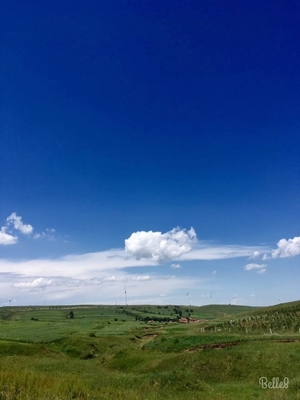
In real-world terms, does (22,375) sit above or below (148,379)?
above

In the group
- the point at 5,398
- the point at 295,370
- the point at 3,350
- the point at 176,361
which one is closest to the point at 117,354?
→ the point at 176,361

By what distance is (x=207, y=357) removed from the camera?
33688 mm

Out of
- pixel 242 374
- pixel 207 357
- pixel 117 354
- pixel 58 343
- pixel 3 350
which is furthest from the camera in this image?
pixel 58 343

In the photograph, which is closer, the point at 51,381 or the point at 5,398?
the point at 5,398

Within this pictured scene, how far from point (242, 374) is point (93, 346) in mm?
36892

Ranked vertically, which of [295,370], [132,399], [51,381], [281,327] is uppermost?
[51,381]

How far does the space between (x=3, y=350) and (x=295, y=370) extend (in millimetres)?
41405

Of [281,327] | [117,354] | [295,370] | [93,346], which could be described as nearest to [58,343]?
[93,346]

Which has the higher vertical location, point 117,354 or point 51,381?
point 51,381

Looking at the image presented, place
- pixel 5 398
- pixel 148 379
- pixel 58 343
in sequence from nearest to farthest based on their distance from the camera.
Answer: pixel 5 398 → pixel 148 379 → pixel 58 343

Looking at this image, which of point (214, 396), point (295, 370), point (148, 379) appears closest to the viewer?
point (214, 396)

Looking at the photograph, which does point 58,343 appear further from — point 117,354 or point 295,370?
point 295,370

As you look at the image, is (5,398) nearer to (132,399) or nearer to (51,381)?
(51,381)

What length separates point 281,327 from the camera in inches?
2643
